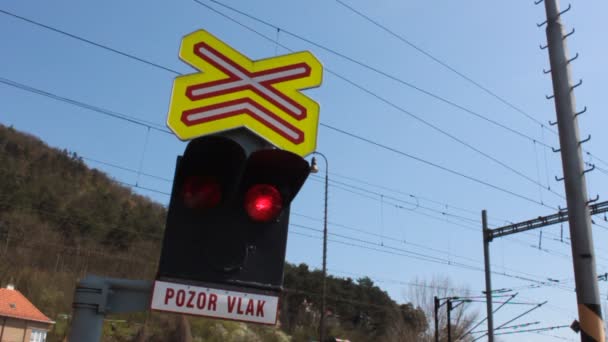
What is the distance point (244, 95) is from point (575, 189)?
4.42m

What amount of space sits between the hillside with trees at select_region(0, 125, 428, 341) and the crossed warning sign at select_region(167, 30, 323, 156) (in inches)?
1552

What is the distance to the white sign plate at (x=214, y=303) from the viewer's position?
274cm

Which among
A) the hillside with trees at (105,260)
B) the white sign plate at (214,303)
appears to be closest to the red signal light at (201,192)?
the white sign plate at (214,303)

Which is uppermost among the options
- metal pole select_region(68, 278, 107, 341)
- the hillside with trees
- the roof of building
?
the hillside with trees

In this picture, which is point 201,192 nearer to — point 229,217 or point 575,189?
point 229,217

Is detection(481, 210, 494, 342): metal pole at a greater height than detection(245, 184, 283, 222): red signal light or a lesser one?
greater

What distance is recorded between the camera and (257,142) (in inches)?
126

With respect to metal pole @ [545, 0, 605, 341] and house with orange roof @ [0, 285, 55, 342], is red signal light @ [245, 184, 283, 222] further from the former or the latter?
house with orange roof @ [0, 285, 55, 342]

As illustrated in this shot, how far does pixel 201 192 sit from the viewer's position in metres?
3.06

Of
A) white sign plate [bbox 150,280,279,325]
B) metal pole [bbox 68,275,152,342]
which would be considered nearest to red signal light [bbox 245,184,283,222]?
white sign plate [bbox 150,280,279,325]

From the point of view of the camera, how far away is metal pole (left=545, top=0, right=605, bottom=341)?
5660 millimetres

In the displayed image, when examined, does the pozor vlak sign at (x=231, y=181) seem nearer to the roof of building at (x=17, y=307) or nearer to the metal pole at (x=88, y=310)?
the metal pole at (x=88, y=310)

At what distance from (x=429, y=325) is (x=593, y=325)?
129 feet

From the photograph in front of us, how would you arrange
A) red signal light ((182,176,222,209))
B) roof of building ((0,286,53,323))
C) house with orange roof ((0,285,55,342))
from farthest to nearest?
house with orange roof ((0,285,55,342))
roof of building ((0,286,53,323))
red signal light ((182,176,222,209))
